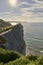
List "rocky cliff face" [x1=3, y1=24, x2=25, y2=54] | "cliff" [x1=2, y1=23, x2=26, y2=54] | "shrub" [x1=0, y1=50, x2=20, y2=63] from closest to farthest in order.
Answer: "shrub" [x1=0, y1=50, x2=20, y2=63] → "cliff" [x1=2, y1=23, x2=26, y2=54] → "rocky cliff face" [x1=3, y1=24, x2=25, y2=54]

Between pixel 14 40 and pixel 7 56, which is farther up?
pixel 7 56

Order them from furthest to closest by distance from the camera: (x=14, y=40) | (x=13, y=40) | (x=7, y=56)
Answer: (x=14, y=40) < (x=13, y=40) < (x=7, y=56)

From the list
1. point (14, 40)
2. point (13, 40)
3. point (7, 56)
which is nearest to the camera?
point (7, 56)

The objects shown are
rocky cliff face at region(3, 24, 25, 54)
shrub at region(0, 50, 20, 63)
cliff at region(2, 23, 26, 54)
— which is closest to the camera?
shrub at region(0, 50, 20, 63)

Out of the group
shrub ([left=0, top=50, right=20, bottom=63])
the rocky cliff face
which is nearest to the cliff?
the rocky cliff face

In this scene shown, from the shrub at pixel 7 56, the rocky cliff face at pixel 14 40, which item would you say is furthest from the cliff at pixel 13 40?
the shrub at pixel 7 56

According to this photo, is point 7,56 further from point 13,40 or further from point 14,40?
point 14,40

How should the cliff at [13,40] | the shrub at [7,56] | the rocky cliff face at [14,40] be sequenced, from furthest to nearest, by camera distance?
the rocky cliff face at [14,40], the cliff at [13,40], the shrub at [7,56]

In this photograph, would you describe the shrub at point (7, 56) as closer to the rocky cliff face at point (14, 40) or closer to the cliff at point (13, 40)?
the cliff at point (13, 40)

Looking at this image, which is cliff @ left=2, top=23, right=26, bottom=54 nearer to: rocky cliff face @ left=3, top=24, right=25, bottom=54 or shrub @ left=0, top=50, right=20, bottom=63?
rocky cliff face @ left=3, top=24, right=25, bottom=54

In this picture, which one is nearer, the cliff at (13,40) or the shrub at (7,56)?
the shrub at (7,56)

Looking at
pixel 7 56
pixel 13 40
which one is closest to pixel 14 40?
pixel 13 40

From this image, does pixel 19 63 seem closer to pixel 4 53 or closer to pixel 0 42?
pixel 4 53
